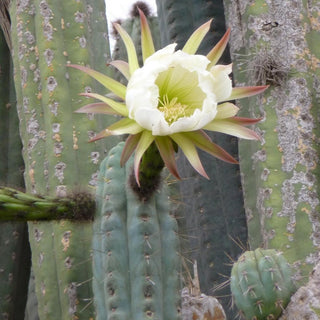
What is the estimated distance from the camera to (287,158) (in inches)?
133

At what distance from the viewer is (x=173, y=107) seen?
93.9 inches

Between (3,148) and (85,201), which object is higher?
(3,148)

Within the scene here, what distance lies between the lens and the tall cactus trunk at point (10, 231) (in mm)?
3957

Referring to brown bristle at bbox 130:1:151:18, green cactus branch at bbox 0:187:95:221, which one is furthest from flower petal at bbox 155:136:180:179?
brown bristle at bbox 130:1:151:18

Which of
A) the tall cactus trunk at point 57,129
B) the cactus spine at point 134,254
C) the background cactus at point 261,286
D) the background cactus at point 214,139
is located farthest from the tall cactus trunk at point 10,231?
the background cactus at point 261,286

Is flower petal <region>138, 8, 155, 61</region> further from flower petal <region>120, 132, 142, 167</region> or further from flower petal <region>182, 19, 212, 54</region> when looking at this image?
flower petal <region>120, 132, 142, 167</region>

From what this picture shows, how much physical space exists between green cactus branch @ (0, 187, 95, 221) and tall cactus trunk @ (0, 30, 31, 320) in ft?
3.86

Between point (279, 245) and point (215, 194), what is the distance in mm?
782

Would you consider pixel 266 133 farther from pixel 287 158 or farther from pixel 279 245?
pixel 279 245

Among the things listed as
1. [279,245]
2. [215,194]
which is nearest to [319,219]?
[279,245]

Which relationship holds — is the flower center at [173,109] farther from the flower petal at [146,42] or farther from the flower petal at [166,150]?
the flower petal at [146,42]

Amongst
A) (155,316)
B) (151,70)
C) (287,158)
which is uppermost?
(151,70)

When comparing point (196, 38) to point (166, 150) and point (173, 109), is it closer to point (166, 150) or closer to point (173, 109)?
point (173, 109)

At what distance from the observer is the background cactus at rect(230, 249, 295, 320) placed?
2602mm
